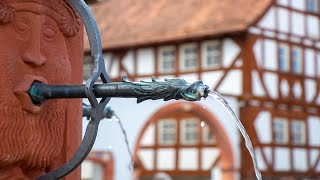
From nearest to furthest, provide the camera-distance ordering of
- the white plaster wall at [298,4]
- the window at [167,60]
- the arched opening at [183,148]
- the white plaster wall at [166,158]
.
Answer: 1. the arched opening at [183,148]
2. the white plaster wall at [298,4]
3. the white plaster wall at [166,158]
4. the window at [167,60]

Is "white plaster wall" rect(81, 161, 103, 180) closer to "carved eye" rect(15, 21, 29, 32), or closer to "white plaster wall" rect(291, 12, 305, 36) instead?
"white plaster wall" rect(291, 12, 305, 36)

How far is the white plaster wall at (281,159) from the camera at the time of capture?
16234 millimetres

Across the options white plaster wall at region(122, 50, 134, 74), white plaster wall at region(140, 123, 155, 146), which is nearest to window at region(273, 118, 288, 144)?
white plaster wall at region(140, 123, 155, 146)

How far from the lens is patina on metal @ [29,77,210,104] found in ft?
7.66

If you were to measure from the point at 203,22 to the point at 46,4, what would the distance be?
14.2m

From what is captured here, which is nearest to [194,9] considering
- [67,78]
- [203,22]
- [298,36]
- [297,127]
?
[203,22]

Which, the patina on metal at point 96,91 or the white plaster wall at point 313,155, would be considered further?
the white plaster wall at point 313,155

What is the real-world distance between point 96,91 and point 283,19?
14.6 meters

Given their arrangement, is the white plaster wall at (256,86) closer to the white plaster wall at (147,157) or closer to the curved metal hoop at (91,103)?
the white plaster wall at (147,157)

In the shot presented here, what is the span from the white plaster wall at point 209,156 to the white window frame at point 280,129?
1421mm

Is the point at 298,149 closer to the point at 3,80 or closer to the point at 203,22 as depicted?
the point at 203,22

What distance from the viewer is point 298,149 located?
16.9 meters

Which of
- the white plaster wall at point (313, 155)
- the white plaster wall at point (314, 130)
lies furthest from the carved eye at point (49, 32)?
the white plaster wall at point (314, 130)

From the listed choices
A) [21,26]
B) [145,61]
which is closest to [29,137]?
[21,26]
